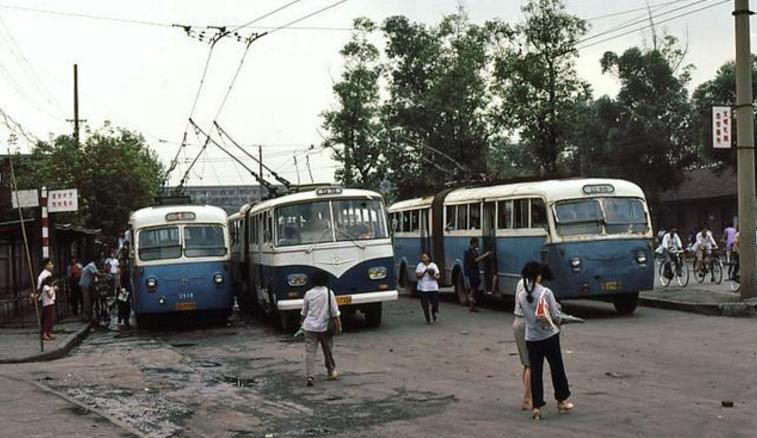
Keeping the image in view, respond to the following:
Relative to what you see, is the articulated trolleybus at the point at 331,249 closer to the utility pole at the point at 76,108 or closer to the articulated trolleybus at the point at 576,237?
the articulated trolleybus at the point at 576,237

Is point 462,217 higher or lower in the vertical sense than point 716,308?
higher

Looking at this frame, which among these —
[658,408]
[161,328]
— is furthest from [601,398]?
[161,328]

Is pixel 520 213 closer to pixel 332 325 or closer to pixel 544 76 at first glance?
pixel 332 325

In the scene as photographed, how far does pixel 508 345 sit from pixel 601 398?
17.4 ft

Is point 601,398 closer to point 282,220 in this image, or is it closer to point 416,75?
point 282,220

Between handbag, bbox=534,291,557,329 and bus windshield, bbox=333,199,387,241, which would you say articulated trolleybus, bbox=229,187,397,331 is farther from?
handbag, bbox=534,291,557,329

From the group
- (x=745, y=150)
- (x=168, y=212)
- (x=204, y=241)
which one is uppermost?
(x=745, y=150)

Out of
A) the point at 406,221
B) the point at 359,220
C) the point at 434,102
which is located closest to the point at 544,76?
the point at 434,102

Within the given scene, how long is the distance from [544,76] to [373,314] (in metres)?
26.3

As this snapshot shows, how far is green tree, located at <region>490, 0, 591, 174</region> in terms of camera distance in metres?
43.7

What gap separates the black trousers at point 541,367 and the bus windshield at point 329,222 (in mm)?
9704

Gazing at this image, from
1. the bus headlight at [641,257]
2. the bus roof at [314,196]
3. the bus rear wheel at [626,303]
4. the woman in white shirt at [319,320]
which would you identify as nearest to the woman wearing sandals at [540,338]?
the woman in white shirt at [319,320]

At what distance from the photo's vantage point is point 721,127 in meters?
21.3

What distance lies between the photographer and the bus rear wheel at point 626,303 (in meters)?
20.2
